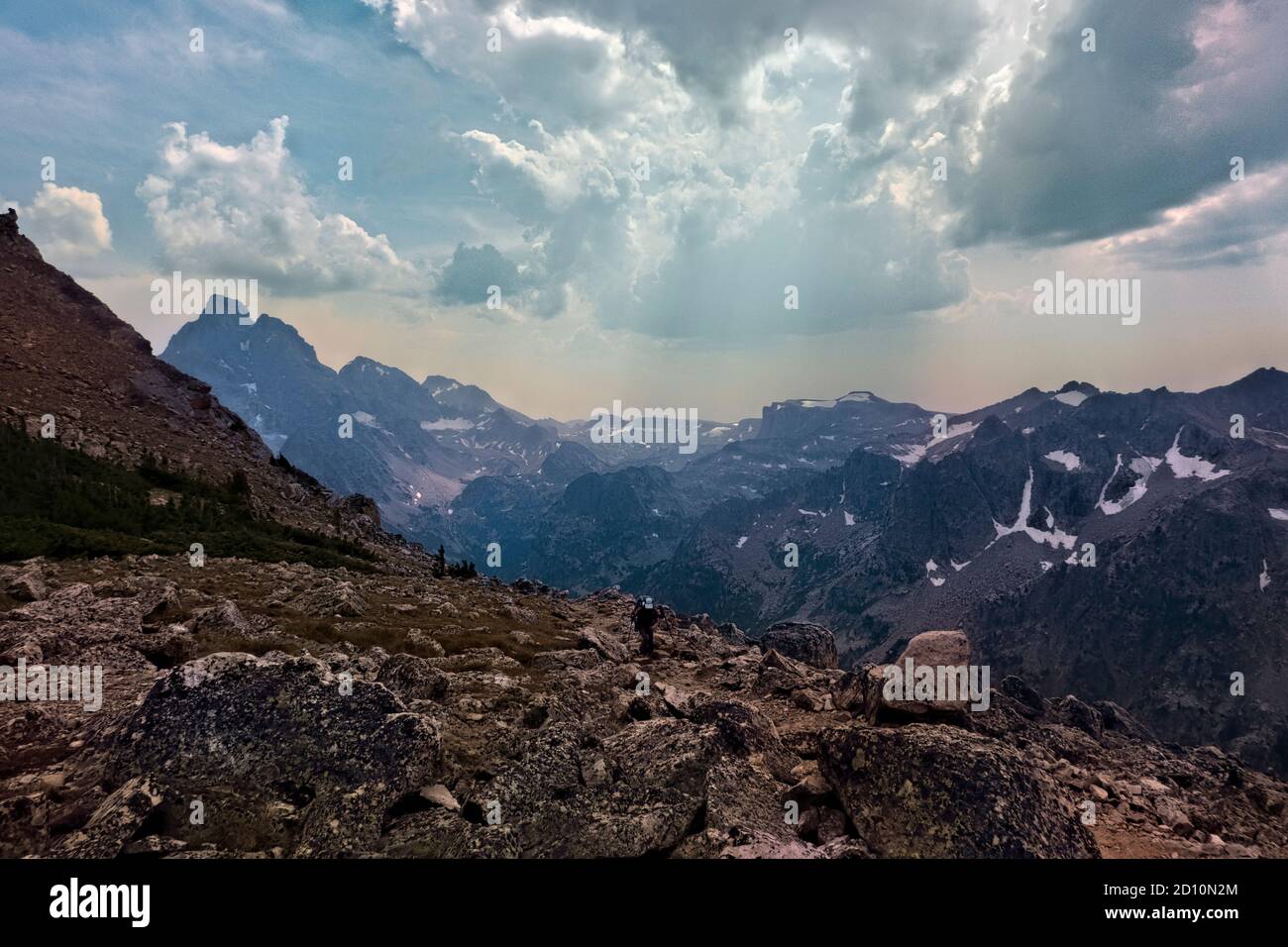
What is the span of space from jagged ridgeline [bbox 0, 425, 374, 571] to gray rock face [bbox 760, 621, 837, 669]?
127 feet

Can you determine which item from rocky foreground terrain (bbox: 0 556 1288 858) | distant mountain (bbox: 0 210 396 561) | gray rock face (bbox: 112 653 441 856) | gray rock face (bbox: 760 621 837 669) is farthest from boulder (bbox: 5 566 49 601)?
gray rock face (bbox: 760 621 837 669)

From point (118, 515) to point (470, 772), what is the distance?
52.7 m

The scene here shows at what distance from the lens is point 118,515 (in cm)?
4912

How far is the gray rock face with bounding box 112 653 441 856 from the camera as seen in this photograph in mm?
11023

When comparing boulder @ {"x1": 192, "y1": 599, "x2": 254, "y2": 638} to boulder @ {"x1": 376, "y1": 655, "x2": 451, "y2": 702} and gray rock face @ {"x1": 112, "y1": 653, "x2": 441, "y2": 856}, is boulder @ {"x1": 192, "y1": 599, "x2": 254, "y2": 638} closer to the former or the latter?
boulder @ {"x1": 376, "y1": 655, "x2": 451, "y2": 702}

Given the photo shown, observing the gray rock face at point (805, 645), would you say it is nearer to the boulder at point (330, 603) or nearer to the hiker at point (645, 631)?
the hiker at point (645, 631)

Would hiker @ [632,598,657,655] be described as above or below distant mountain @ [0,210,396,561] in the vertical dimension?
below

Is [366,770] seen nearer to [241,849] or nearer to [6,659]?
[241,849]

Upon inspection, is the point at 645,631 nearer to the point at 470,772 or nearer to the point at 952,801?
the point at 470,772

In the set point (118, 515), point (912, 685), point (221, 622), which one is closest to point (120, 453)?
point (118, 515)

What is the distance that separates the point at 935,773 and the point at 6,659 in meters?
23.6

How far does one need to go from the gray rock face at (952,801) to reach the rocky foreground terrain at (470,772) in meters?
0.04
